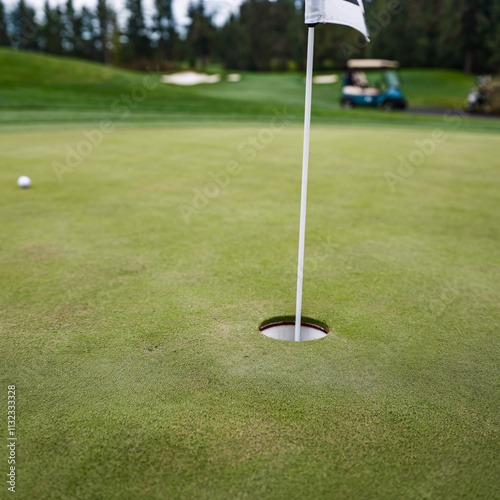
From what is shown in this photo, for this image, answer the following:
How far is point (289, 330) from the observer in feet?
7.87

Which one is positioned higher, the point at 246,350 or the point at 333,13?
the point at 333,13

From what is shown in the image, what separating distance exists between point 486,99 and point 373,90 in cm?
405

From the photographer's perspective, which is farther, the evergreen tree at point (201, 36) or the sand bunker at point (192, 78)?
the evergreen tree at point (201, 36)

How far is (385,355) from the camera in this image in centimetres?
204

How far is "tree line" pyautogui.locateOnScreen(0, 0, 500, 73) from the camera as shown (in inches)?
1570

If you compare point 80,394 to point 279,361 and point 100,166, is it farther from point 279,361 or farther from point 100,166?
point 100,166

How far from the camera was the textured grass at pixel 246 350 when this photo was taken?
142 centimetres

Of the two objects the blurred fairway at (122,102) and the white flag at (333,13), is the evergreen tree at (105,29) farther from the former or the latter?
the white flag at (333,13)

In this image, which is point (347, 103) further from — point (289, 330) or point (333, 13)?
point (333, 13)

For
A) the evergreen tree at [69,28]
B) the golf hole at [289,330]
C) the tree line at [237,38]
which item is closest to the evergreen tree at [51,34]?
the tree line at [237,38]

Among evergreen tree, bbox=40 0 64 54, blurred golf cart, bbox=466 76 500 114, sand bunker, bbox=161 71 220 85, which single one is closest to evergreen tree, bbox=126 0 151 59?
evergreen tree, bbox=40 0 64 54

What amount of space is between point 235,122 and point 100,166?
825 centimetres

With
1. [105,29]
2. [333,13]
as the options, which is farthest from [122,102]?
[105,29]

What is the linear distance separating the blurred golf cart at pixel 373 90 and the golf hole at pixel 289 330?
18172mm
